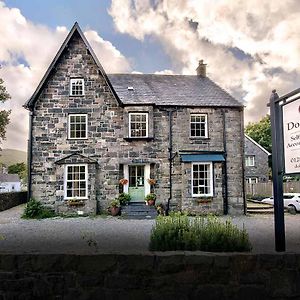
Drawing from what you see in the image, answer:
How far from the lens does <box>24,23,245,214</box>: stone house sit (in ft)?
64.0

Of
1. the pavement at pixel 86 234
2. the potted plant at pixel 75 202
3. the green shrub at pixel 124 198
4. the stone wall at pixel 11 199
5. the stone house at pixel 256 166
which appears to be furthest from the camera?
the stone house at pixel 256 166

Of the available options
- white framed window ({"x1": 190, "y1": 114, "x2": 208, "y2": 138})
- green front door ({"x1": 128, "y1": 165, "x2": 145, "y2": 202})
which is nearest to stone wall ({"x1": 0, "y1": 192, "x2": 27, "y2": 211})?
green front door ({"x1": 128, "y1": 165, "x2": 145, "y2": 202})

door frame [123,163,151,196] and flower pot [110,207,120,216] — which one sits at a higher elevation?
door frame [123,163,151,196]

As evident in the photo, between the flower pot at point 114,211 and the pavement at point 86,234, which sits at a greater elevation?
the flower pot at point 114,211

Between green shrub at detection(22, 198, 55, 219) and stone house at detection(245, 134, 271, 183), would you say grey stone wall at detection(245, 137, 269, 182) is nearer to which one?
stone house at detection(245, 134, 271, 183)

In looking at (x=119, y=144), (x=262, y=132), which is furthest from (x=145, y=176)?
(x=262, y=132)

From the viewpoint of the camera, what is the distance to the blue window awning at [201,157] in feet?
64.8

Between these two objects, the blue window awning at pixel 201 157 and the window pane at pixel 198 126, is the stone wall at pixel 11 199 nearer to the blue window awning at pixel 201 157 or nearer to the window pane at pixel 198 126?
the blue window awning at pixel 201 157

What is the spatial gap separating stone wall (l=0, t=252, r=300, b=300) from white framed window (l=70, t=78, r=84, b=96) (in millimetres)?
16671

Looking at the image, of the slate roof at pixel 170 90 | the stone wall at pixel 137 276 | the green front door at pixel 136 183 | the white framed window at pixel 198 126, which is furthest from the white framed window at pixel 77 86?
the stone wall at pixel 137 276

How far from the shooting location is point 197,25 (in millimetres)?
13922

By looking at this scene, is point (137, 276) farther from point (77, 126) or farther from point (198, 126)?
point (198, 126)

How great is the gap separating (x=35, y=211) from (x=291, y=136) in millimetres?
16287

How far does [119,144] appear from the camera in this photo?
1997cm
